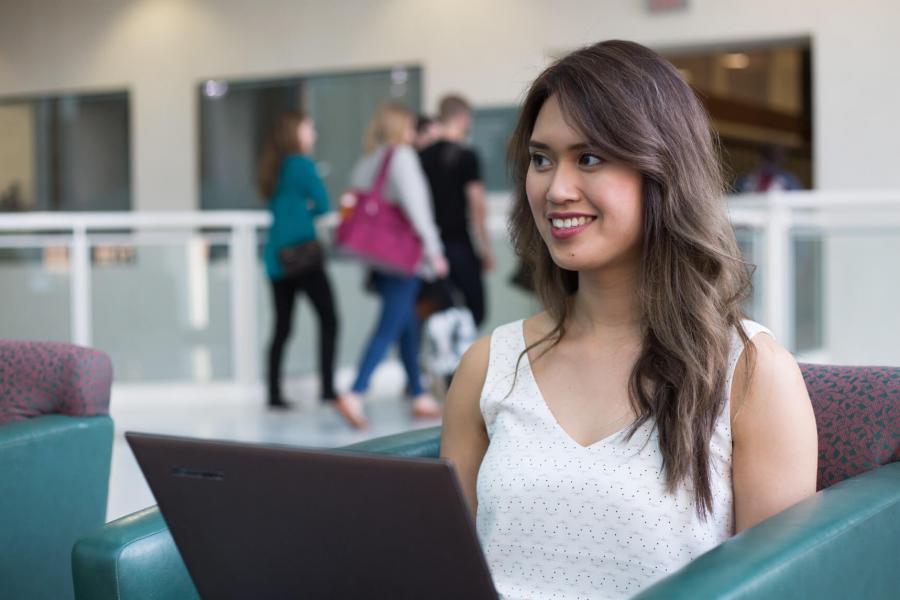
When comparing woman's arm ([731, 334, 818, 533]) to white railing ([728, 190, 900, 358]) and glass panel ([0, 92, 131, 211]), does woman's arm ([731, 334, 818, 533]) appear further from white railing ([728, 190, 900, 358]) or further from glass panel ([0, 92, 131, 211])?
glass panel ([0, 92, 131, 211])

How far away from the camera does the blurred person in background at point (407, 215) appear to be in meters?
5.11

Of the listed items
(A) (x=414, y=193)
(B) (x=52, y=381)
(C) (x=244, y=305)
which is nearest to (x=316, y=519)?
(B) (x=52, y=381)

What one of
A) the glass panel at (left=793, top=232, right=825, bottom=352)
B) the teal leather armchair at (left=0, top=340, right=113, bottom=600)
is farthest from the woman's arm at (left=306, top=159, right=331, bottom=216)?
the teal leather armchair at (left=0, top=340, right=113, bottom=600)

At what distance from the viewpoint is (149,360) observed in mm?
6207

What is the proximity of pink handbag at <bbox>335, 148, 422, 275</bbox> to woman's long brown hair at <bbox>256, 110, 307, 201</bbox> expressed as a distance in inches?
18.4

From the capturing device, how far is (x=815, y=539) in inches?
51.0

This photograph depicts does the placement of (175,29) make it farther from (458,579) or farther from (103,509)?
(458,579)

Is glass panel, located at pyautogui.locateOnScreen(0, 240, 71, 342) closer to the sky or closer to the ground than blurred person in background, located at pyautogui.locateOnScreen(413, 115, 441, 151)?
closer to the ground

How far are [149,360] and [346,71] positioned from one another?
353 centimetres

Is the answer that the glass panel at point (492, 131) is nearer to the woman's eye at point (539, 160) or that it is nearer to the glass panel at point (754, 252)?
the glass panel at point (754, 252)

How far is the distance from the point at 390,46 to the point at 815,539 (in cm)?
786

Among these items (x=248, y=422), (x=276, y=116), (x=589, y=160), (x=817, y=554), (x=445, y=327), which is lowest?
(x=248, y=422)

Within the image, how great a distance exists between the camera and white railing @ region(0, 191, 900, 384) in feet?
17.3

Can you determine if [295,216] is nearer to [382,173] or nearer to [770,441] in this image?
[382,173]
